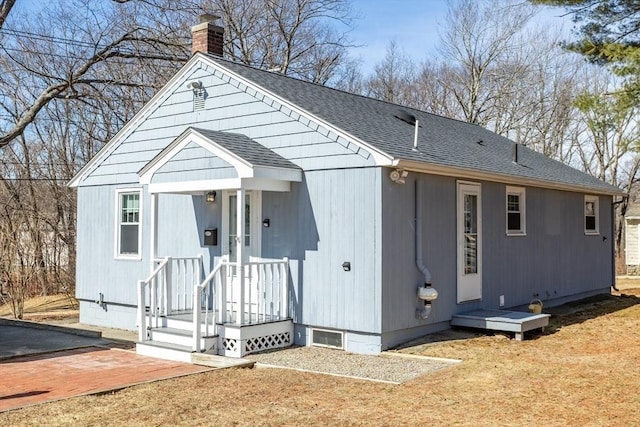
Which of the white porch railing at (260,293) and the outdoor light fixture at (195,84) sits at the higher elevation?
the outdoor light fixture at (195,84)

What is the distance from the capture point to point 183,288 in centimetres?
1113

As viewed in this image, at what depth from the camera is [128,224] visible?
12.8 metres

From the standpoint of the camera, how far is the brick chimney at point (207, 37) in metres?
12.5

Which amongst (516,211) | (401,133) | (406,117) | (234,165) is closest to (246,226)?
(234,165)

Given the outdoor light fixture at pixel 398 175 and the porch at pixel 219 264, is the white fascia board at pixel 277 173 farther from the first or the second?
the outdoor light fixture at pixel 398 175

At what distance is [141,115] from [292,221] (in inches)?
180

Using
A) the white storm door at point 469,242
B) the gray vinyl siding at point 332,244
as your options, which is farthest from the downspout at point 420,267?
the white storm door at point 469,242

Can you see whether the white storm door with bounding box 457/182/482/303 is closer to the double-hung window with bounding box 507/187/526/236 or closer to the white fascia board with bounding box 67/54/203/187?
the double-hung window with bounding box 507/187/526/236

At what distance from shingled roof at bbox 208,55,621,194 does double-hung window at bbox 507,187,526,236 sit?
1.36ft

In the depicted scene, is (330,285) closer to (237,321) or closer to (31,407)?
(237,321)

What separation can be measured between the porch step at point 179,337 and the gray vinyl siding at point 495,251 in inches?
101

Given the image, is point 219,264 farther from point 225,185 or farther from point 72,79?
point 72,79

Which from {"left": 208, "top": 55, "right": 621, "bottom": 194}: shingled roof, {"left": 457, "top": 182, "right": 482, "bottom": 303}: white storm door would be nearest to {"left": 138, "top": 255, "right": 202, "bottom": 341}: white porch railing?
{"left": 208, "top": 55, "right": 621, "bottom": 194}: shingled roof

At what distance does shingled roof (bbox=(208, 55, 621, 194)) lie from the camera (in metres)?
9.95
